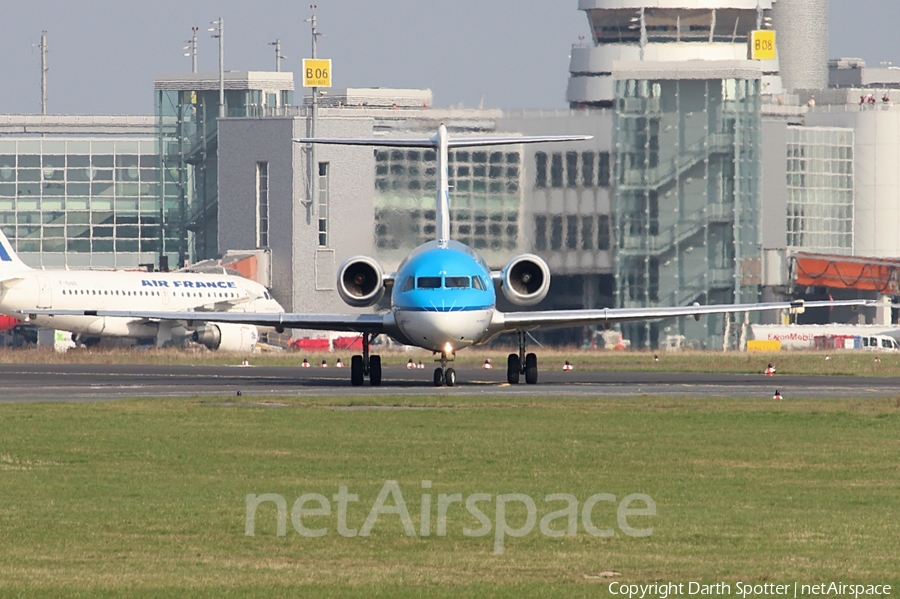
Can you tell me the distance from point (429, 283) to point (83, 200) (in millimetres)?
85104

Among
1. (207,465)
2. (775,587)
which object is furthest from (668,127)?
(775,587)

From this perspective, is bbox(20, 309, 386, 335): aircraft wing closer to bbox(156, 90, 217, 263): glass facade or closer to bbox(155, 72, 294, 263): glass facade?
bbox(155, 72, 294, 263): glass facade

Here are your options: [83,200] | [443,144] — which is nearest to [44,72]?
[83,200]

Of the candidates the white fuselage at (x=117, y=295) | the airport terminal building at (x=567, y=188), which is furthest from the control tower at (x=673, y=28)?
the white fuselage at (x=117, y=295)

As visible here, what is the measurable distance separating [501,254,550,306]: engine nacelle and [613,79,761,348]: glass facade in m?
51.3

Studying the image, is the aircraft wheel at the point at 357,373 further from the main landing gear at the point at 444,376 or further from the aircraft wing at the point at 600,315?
the aircraft wing at the point at 600,315

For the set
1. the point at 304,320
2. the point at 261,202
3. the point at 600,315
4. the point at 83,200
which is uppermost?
the point at 83,200

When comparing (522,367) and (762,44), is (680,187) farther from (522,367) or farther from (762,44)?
(522,367)

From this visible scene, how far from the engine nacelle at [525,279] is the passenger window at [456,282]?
3036 millimetres

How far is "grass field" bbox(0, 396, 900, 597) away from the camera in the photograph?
13.7m

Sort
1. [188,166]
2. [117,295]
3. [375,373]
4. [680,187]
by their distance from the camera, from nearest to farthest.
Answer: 1. [375,373]
2. [117,295]
3. [680,187]
4. [188,166]

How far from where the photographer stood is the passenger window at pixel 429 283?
39375mm

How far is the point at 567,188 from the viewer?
93562 mm

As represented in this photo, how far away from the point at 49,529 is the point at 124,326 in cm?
6088
